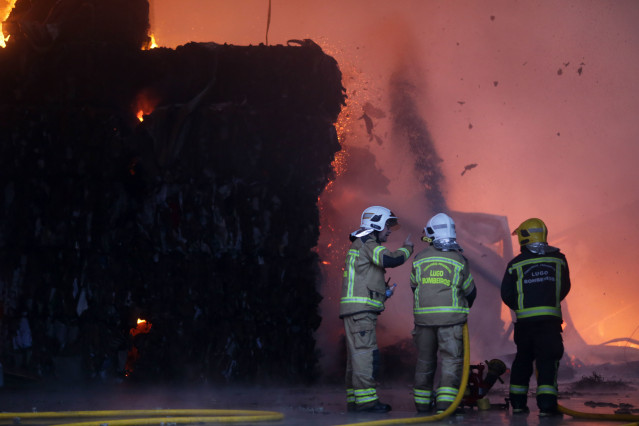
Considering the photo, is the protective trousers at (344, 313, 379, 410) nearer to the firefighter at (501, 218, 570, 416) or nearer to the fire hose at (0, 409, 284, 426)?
the fire hose at (0, 409, 284, 426)

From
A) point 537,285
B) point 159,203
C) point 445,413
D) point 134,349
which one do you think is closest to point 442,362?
point 445,413

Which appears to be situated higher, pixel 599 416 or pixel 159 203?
pixel 159 203

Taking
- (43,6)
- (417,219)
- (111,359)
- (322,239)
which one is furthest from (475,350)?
(43,6)

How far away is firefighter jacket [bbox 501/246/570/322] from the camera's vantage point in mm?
7613

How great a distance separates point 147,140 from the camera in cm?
1036

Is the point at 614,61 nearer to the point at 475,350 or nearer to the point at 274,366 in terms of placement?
the point at 475,350

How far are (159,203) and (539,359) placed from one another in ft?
17.7

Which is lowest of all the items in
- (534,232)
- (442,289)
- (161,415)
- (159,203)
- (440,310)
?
(161,415)

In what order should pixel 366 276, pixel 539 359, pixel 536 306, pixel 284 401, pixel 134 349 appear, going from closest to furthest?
pixel 539 359 < pixel 536 306 < pixel 366 276 < pixel 284 401 < pixel 134 349

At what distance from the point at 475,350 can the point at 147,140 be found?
25.4 ft

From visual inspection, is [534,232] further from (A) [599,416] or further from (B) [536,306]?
(A) [599,416]

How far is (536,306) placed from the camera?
7.63 m

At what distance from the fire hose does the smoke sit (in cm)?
708

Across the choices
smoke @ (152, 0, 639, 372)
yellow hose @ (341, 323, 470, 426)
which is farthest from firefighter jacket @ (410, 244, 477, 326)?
smoke @ (152, 0, 639, 372)
